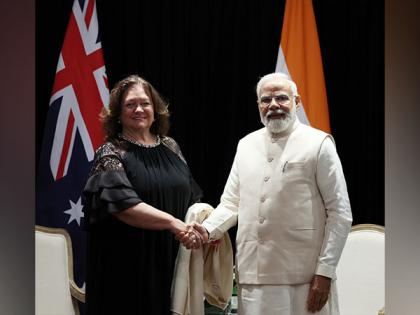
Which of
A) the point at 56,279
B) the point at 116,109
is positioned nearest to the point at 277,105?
the point at 116,109

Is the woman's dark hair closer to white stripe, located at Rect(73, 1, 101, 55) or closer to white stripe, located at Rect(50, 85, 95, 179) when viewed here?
white stripe, located at Rect(50, 85, 95, 179)

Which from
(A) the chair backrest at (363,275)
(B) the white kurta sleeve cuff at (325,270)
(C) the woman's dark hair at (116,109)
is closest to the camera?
(B) the white kurta sleeve cuff at (325,270)

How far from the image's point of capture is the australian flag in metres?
4.03

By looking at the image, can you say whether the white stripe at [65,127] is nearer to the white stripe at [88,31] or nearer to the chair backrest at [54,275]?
the white stripe at [88,31]

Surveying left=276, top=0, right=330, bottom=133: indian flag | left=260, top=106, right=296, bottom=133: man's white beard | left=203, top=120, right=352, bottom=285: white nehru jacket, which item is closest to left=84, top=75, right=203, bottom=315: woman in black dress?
left=203, top=120, right=352, bottom=285: white nehru jacket

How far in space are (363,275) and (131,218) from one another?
177 cm

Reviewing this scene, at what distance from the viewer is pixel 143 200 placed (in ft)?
8.82

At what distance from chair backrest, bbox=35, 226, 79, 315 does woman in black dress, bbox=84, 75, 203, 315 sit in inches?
43.8

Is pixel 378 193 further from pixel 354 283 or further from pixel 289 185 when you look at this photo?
pixel 289 185

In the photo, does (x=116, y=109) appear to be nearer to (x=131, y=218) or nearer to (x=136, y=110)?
(x=136, y=110)

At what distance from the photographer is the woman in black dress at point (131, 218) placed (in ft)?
8.56

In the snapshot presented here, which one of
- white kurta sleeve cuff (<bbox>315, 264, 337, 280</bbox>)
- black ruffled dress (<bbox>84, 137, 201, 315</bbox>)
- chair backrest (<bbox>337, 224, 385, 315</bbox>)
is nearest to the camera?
white kurta sleeve cuff (<bbox>315, 264, 337, 280</bbox>)

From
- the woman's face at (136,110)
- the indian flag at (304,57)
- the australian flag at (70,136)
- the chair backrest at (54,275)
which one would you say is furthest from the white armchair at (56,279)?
the indian flag at (304,57)

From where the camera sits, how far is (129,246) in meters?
2.69
